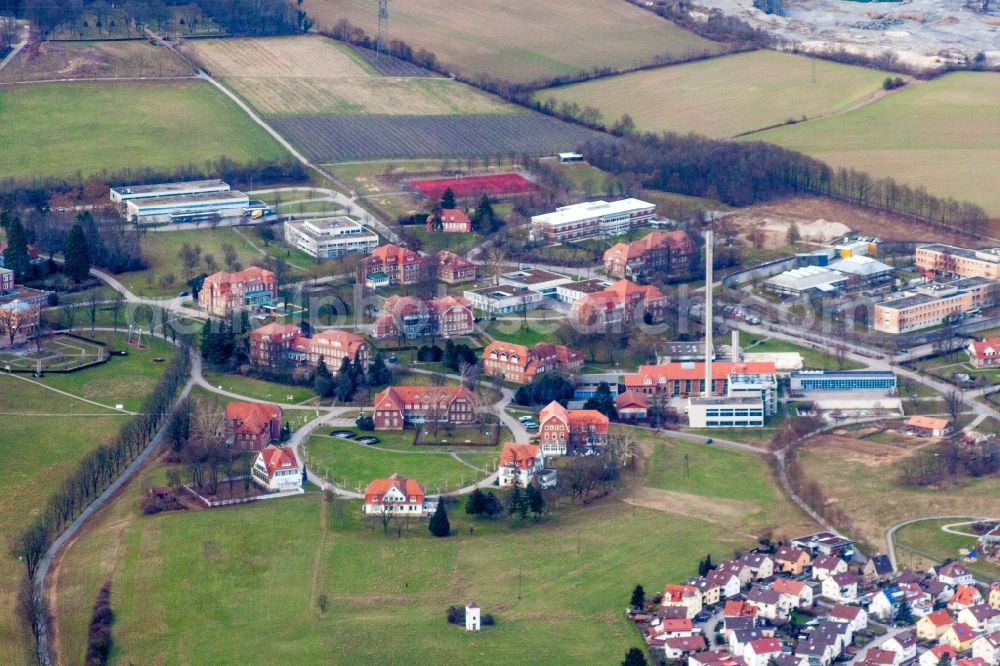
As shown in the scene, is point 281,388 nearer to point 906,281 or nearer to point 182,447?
point 182,447

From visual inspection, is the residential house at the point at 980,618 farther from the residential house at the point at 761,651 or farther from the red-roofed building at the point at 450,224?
the red-roofed building at the point at 450,224

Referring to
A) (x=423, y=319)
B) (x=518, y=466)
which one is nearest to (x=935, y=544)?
(x=518, y=466)

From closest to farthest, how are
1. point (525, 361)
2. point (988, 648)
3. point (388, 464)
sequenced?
point (988, 648) → point (388, 464) → point (525, 361)

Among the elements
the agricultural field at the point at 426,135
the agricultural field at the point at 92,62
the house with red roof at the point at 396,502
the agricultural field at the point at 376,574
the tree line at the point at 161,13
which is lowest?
the agricultural field at the point at 376,574

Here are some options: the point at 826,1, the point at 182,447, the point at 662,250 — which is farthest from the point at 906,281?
the point at 826,1

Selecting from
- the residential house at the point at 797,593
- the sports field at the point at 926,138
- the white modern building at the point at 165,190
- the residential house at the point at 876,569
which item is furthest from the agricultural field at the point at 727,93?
the residential house at the point at 797,593

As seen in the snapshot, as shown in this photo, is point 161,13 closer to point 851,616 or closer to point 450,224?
point 450,224

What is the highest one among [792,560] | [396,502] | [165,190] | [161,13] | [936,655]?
[161,13]
